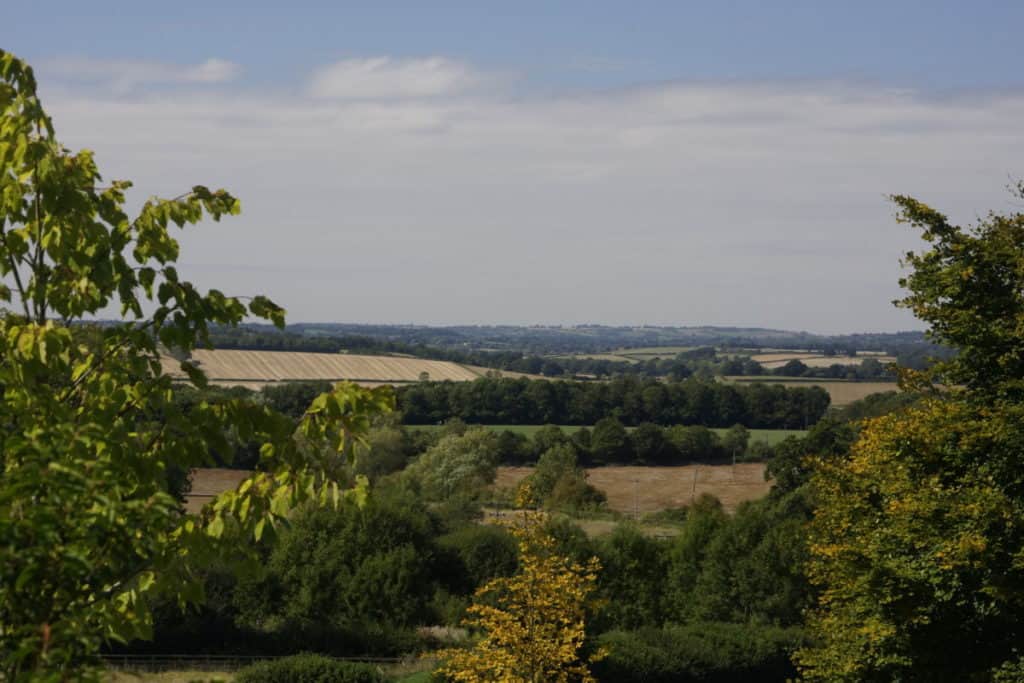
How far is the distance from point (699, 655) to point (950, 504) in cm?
1883

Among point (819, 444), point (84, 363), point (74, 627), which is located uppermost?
point (84, 363)

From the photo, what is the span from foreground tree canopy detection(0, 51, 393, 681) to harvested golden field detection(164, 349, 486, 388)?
104056 mm

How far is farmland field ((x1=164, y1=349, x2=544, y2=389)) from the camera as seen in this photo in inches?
4604

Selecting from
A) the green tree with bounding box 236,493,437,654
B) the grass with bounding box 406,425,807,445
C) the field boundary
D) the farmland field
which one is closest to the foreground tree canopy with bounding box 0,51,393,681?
the field boundary

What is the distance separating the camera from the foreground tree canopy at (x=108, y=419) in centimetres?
538

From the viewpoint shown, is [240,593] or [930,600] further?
[240,593]

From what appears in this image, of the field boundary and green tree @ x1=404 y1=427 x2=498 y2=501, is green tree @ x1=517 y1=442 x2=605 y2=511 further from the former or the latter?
the field boundary

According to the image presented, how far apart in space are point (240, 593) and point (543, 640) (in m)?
28.0

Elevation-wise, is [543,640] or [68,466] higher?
[68,466]

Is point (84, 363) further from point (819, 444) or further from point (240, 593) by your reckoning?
point (819, 444)

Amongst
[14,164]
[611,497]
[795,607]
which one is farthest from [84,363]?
[611,497]

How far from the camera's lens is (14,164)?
21.1ft

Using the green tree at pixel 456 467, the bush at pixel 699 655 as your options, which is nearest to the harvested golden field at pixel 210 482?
the green tree at pixel 456 467

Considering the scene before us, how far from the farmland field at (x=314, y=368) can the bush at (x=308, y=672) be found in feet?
257
